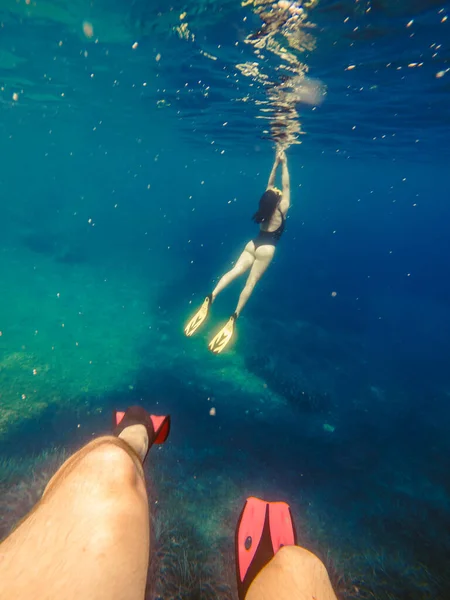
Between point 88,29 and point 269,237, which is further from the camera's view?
point 88,29

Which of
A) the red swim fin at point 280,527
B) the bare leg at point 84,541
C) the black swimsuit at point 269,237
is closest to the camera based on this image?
the bare leg at point 84,541

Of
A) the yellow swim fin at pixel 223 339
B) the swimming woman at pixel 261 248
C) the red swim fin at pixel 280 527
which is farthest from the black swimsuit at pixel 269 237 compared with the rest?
the red swim fin at pixel 280 527

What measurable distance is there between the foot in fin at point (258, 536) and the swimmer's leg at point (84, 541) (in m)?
1.97

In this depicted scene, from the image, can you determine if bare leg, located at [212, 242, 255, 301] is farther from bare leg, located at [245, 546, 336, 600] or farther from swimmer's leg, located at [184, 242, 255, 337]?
bare leg, located at [245, 546, 336, 600]

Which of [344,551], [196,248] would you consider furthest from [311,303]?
[344,551]

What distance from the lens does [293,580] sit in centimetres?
242

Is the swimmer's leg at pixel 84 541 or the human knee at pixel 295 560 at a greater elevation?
the swimmer's leg at pixel 84 541

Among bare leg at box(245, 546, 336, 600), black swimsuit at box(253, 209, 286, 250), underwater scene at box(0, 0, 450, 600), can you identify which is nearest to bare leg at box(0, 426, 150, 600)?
bare leg at box(245, 546, 336, 600)

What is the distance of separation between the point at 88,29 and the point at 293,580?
16.6 metres

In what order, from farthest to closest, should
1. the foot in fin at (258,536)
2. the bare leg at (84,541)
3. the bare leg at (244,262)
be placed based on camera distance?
the bare leg at (244,262), the foot in fin at (258,536), the bare leg at (84,541)

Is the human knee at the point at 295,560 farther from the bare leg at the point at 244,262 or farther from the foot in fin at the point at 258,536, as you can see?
the bare leg at the point at 244,262

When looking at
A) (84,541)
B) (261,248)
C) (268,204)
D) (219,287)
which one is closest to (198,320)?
(219,287)

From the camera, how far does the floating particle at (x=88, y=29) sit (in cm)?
1132

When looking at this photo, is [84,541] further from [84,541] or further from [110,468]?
[110,468]
